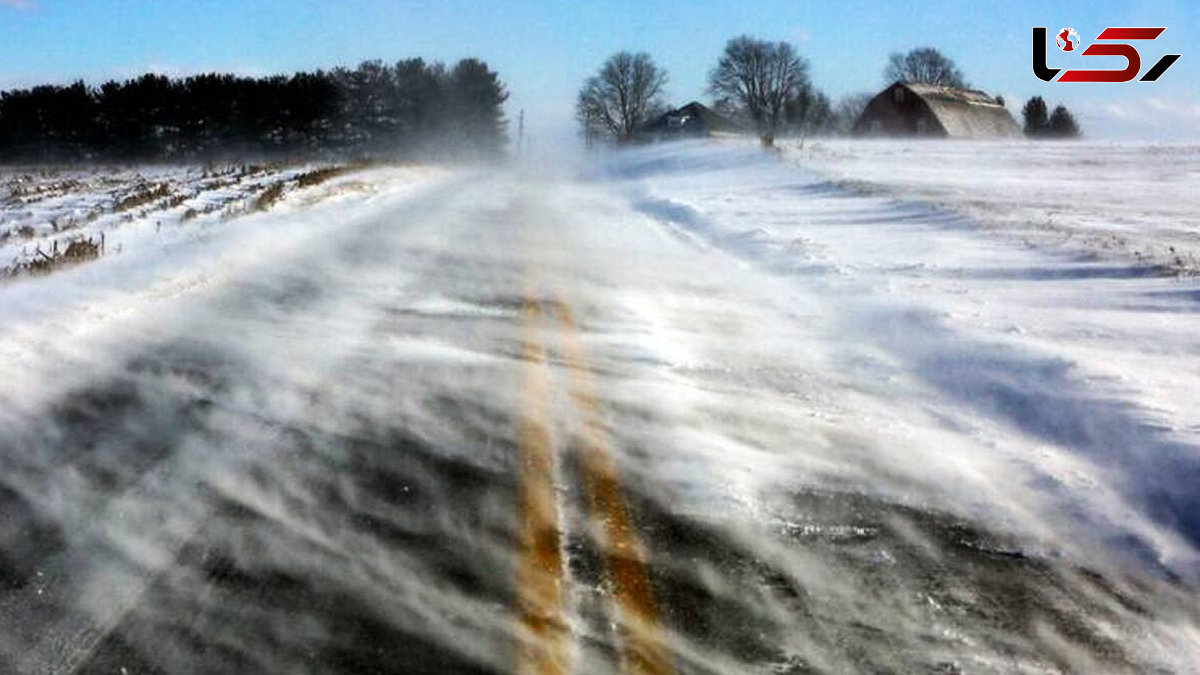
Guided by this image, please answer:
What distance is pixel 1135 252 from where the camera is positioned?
12.5 meters

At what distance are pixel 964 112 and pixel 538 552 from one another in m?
82.8

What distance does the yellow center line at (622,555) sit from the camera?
382cm

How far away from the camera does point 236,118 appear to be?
227 ft

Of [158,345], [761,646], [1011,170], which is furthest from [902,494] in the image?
[1011,170]

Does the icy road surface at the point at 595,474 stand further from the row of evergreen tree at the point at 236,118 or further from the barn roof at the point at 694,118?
the barn roof at the point at 694,118

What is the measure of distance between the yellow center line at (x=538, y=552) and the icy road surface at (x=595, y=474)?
19mm

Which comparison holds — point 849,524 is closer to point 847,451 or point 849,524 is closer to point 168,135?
point 847,451

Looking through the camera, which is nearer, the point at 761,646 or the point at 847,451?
the point at 761,646

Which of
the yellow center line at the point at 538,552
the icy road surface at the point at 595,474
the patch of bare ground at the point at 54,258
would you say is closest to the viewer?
the yellow center line at the point at 538,552

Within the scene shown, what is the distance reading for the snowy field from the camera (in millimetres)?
14211

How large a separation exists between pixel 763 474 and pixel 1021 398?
8.26ft

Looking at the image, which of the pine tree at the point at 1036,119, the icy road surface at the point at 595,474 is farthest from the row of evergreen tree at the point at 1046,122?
the icy road surface at the point at 595,474

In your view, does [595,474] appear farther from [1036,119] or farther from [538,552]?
[1036,119]

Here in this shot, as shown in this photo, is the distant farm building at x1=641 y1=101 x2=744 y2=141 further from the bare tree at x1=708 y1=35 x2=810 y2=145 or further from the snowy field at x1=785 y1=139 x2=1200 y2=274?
the snowy field at x1=785 y1=139 x2=1200 y2=274
